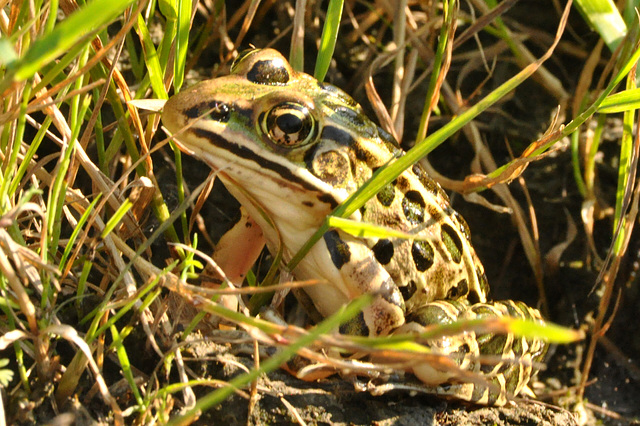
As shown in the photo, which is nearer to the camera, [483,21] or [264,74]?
[264,74]

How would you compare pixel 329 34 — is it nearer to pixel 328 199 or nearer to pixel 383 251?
pixel 328 199

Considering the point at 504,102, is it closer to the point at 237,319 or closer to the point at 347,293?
the point at 347,293

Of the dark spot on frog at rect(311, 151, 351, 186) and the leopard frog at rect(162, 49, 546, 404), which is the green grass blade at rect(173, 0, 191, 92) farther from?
the dark spot on frog at rect(311, 151, 351, 186)

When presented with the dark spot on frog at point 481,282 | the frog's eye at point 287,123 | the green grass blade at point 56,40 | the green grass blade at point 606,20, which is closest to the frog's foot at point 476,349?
the dark spot on frog at point 481,282

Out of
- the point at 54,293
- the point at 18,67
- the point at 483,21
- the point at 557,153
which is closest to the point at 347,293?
the point at 54,293

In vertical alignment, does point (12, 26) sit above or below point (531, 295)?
above

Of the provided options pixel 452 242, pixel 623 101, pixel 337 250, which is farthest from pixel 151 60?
pixel 623 101
